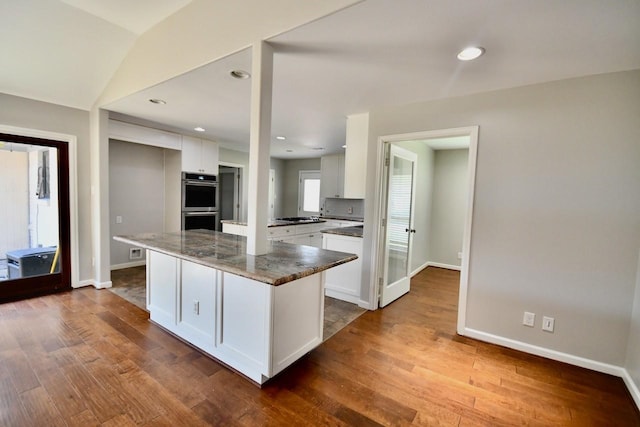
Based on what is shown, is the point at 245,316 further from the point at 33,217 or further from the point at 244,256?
the point at 33,217

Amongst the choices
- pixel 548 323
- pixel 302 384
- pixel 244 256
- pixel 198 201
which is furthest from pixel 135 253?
pixel 548 323

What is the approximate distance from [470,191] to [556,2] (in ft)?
5.25

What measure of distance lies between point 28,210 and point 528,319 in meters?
5.76

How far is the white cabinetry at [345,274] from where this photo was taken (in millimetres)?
3559

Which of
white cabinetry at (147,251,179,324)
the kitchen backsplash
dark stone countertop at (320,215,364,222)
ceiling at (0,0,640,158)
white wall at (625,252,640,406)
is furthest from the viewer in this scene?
the kitchen backsplash

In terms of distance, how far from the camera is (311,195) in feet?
24.8

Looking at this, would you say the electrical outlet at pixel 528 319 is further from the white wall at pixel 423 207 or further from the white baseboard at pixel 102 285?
the white baseboard at pixel 102 285

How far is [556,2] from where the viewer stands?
4.77ft

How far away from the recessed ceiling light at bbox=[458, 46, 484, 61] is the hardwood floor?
2.38 m

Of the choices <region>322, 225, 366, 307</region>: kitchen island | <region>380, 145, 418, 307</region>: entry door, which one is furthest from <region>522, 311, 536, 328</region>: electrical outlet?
<region>322, 225, 366, 307</region>: kitchen island

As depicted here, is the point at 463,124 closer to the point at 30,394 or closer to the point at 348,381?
the point at 348,381

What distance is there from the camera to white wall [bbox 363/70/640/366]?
7.24ft

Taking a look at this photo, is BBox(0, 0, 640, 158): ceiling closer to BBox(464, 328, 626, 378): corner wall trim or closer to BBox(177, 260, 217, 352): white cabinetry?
BBox(177, 260, 217, 352): white cabinetry

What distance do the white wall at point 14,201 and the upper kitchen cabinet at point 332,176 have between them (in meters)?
4.74
